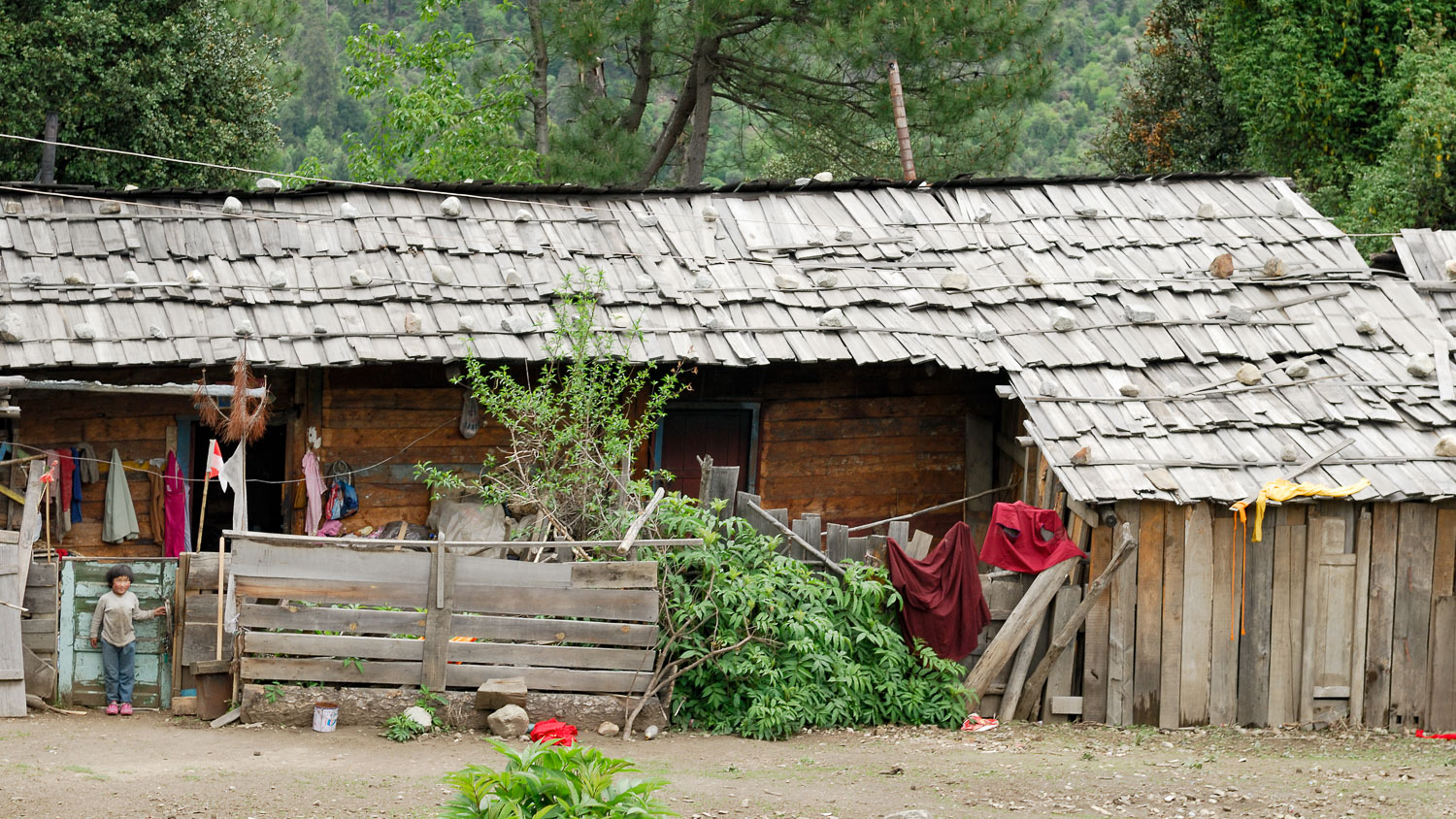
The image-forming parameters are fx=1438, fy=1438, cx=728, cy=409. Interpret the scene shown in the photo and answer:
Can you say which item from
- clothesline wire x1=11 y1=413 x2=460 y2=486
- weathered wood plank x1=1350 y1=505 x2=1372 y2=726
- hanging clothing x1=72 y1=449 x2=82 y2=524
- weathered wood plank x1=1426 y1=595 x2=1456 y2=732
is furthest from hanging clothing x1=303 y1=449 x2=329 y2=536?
weathered wood plank x1=1426 y1=595 x2=1456 y2=732

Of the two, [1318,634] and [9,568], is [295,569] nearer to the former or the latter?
[9,568]

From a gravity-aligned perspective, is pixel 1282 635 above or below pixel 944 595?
below

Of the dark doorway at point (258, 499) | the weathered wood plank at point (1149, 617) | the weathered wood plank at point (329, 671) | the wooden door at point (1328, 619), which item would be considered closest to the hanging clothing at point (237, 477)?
the weathered wood plank at point (329, 671)

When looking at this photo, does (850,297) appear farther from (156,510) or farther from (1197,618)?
(156,510)

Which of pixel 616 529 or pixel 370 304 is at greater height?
pixel 370 304

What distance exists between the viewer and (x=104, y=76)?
19766mm

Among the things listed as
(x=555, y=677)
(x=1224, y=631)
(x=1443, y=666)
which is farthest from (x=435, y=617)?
(x=1443, y=666)

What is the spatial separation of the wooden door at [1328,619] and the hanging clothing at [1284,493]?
1.01ft

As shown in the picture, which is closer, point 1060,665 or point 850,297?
point 1060,665

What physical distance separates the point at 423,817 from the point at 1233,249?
960cm

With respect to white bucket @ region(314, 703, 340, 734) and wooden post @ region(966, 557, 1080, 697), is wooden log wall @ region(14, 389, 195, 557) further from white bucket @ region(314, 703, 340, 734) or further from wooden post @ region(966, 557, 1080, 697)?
wooden post @ region(966, 557, 1080, 697)

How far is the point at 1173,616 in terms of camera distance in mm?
10477

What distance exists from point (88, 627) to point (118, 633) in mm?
319

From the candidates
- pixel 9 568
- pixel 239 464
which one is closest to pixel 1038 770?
pixel 239 464
